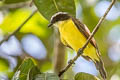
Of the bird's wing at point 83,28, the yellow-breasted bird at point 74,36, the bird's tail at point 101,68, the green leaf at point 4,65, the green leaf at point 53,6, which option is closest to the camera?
the green leaf at point 53,6

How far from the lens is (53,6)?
9.48 ft

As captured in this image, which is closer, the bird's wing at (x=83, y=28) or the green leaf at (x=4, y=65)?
the bird's wing at (x=83, y=28)

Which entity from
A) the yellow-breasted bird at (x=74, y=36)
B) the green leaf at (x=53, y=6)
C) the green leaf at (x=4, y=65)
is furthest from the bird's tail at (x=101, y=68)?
the green leaf at (x=4, y=65)

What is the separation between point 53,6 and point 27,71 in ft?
2.52

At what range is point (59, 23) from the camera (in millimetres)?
3609

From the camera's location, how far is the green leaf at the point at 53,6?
2785mm

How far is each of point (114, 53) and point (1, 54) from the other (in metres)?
1.66

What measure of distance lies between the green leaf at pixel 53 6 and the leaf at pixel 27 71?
1.77ft

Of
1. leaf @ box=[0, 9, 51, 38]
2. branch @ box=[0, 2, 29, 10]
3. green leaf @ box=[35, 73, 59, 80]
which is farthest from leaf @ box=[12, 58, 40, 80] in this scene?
leaf @ box=[0, 9, 51, 38]

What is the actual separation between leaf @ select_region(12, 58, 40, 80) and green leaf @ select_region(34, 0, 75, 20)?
0.54m

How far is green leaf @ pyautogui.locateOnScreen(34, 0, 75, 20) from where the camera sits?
2785 mm

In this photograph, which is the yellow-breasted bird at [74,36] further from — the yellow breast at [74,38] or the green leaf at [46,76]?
the green leaf at [46,76]

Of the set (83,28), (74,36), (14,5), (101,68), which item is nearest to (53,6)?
(83,28)

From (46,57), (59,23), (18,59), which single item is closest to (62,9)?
(59,23)
